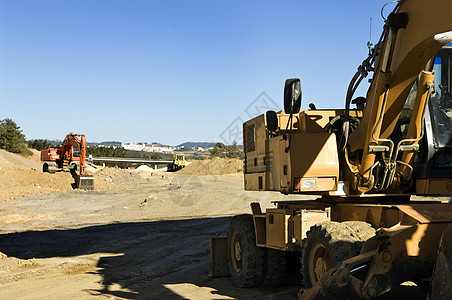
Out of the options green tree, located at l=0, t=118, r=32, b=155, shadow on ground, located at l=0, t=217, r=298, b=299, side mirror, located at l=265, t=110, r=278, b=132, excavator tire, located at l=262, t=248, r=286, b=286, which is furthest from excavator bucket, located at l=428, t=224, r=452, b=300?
green tree, located at l=0, t=118, r=32, b=155

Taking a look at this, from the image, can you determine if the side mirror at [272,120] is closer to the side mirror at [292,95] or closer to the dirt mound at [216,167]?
the side mirror at [292,95]

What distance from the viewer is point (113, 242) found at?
50.0 ft

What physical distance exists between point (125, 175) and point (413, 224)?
128ft

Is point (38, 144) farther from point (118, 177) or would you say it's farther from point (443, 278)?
point (443, 278)

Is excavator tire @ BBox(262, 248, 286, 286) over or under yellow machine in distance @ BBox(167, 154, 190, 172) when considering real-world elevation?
under

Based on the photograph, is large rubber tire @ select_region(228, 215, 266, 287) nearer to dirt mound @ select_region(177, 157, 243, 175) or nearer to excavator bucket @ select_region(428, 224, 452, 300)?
excavator bucket @ select_region(428, 224, 452, 300)

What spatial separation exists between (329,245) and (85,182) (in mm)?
27980

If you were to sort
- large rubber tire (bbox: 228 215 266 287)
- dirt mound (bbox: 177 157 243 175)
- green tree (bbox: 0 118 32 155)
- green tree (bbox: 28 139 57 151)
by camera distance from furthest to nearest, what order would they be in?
1. green tree (bbox: 28 139 57 151)
2. green tree (bbox: 0 118 32 155)
3. dirt mound (bbox: 177 157 243 175)
4. large rubber tire (bbox: 228 215 266 287)

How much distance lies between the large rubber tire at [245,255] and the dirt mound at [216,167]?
142 feet

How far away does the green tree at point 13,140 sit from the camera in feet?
226

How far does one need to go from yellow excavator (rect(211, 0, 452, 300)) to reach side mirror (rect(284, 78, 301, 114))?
13 mm

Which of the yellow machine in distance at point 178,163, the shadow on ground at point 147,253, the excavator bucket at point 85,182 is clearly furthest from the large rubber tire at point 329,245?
the yellow machine in distance at point 178,163

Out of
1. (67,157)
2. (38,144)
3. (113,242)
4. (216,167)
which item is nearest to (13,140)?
(38,144)

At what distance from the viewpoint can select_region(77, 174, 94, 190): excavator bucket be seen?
32375mm
